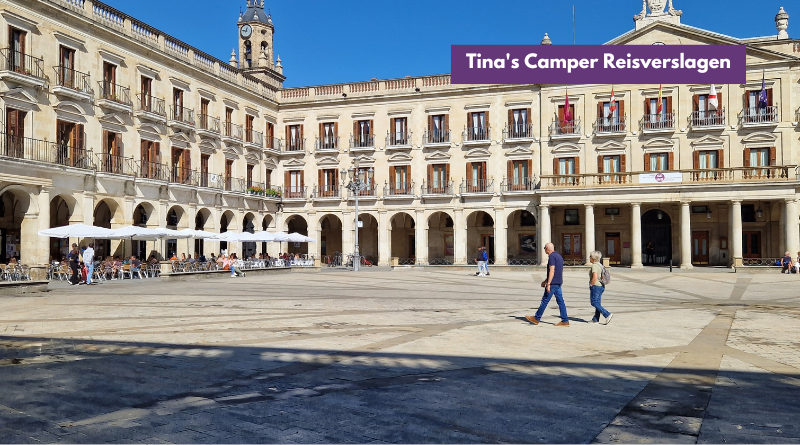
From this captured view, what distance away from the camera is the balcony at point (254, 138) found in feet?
142

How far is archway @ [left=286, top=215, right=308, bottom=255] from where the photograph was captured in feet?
163

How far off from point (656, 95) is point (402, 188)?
17.7 meters

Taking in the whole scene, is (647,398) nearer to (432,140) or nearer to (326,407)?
(326,407)

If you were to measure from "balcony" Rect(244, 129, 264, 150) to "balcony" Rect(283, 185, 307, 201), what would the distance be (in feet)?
13.4

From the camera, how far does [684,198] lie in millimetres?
36875

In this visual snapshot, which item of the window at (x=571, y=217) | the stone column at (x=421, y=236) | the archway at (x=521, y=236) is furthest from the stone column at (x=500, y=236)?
the stone column at (x=421, y=236)

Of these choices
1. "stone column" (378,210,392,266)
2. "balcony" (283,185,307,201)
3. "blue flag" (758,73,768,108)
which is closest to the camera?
"blue flag" (758,73,768,108)

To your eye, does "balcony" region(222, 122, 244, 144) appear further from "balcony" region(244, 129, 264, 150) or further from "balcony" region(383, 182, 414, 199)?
"balcony" region(383, 182, 414, 199)

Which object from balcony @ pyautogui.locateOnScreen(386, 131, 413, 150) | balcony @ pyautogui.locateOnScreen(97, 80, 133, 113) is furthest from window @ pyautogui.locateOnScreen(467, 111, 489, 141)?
balcony @ pyautogui.locateOnScreen(97, 80, 133, 113)

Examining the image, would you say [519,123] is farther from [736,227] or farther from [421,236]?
[736,227]

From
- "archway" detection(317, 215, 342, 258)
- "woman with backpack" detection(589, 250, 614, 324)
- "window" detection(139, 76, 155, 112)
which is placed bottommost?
"woman with backpack" detection(589, 250, 614, 324)

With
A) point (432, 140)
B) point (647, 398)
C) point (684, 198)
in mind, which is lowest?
point (647, 398)

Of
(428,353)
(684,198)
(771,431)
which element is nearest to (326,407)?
(428,353)

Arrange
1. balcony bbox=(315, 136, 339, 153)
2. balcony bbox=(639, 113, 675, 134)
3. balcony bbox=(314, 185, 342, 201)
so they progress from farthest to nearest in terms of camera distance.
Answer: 1. balcony bbox=(315, 136, 339, 153)
2. balcony bbox=(314, 185, 342, 201)
3. balcony bbox=(639, 113, 675, 134)
